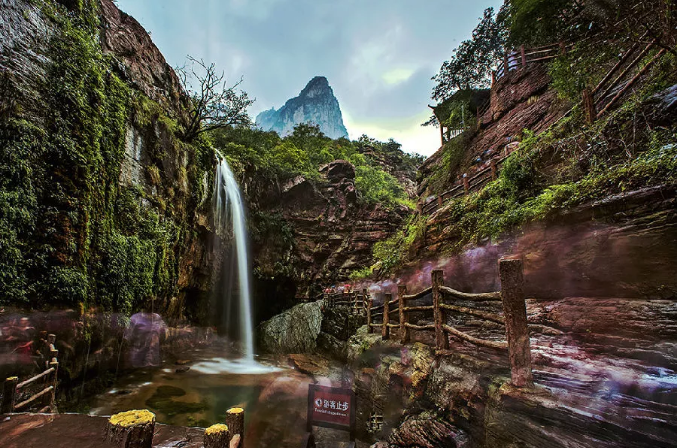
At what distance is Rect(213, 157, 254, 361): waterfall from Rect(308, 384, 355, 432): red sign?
423 inches

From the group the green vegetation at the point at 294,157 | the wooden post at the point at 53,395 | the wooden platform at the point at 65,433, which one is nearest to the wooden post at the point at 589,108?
the wooden platform at the point at 65,433

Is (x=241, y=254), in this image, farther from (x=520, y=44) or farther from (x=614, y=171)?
(x=520, y=44)

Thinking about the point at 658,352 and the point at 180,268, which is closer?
the point at 658,352

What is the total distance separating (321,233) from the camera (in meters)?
21.0

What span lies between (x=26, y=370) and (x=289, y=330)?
11766 millimetres

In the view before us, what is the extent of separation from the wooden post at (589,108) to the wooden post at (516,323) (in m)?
6.64

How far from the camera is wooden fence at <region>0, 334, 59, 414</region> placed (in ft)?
11.9

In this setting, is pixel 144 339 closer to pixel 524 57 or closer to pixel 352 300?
pixel 352 300

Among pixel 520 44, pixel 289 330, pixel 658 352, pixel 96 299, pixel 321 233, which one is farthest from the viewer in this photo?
pixel 321 233

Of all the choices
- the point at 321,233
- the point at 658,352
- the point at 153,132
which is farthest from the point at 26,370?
the point at 321,233

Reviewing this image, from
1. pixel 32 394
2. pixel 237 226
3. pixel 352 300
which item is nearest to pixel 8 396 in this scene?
pixel 32 394

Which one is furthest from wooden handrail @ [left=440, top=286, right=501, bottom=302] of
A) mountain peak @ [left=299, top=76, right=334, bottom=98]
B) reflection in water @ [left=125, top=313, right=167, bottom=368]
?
mountain peak @ [left=299, top=76, right=334, bottom=98]

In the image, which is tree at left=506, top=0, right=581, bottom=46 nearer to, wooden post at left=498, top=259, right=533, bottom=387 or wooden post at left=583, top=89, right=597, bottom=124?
wooden post at left=583, top=89, right=597, bottom=124

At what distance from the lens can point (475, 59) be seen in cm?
1936
